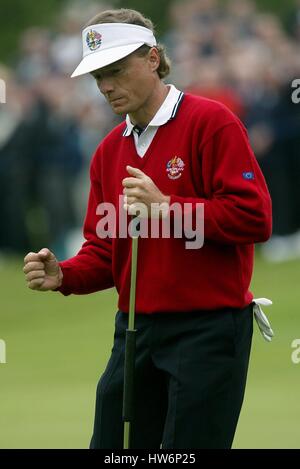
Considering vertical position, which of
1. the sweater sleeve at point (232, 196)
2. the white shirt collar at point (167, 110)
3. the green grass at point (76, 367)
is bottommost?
the green grass at point (76, 367)

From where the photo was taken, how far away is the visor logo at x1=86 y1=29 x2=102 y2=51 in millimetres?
6781

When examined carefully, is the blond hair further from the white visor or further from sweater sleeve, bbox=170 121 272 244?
sweater sleeve, bbox=170 121 272 244

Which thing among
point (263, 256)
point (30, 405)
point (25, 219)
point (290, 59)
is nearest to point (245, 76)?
point (290, 59)

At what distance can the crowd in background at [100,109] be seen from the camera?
19.7 m

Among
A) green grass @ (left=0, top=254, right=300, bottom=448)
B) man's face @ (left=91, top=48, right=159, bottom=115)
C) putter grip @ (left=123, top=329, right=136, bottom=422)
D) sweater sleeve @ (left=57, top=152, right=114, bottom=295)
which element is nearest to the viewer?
putter grip @ (left=123, top=329, right=136, bottom=422)

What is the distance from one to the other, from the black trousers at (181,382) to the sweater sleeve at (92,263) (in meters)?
0.36

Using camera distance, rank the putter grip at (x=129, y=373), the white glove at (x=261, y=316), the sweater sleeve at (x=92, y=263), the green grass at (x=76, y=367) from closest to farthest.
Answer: the putter grip at (x=129, y=373), the white glove at (x=261, y=316), the sweater sleeve at (x=92, y=263), the green grass at (x=76, y=367)

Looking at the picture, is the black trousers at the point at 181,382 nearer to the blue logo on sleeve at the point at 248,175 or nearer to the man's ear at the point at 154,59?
the blue logo on sleeve at the point at 248,175

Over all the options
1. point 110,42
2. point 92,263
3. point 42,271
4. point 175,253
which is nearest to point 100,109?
point 92,263

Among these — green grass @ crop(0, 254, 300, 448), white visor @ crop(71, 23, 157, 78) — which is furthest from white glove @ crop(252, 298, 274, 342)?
green grass @ crop(0, 254, 300, 448)

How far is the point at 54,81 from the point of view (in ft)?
67.2

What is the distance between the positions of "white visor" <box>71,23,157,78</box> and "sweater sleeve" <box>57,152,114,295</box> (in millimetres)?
584

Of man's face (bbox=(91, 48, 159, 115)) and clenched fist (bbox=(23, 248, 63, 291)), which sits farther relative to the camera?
clenched fist (bbox=(23, 248, 63, 291))

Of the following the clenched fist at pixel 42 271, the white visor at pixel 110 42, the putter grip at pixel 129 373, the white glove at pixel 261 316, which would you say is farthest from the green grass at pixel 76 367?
the white visor at pixel 110 42
